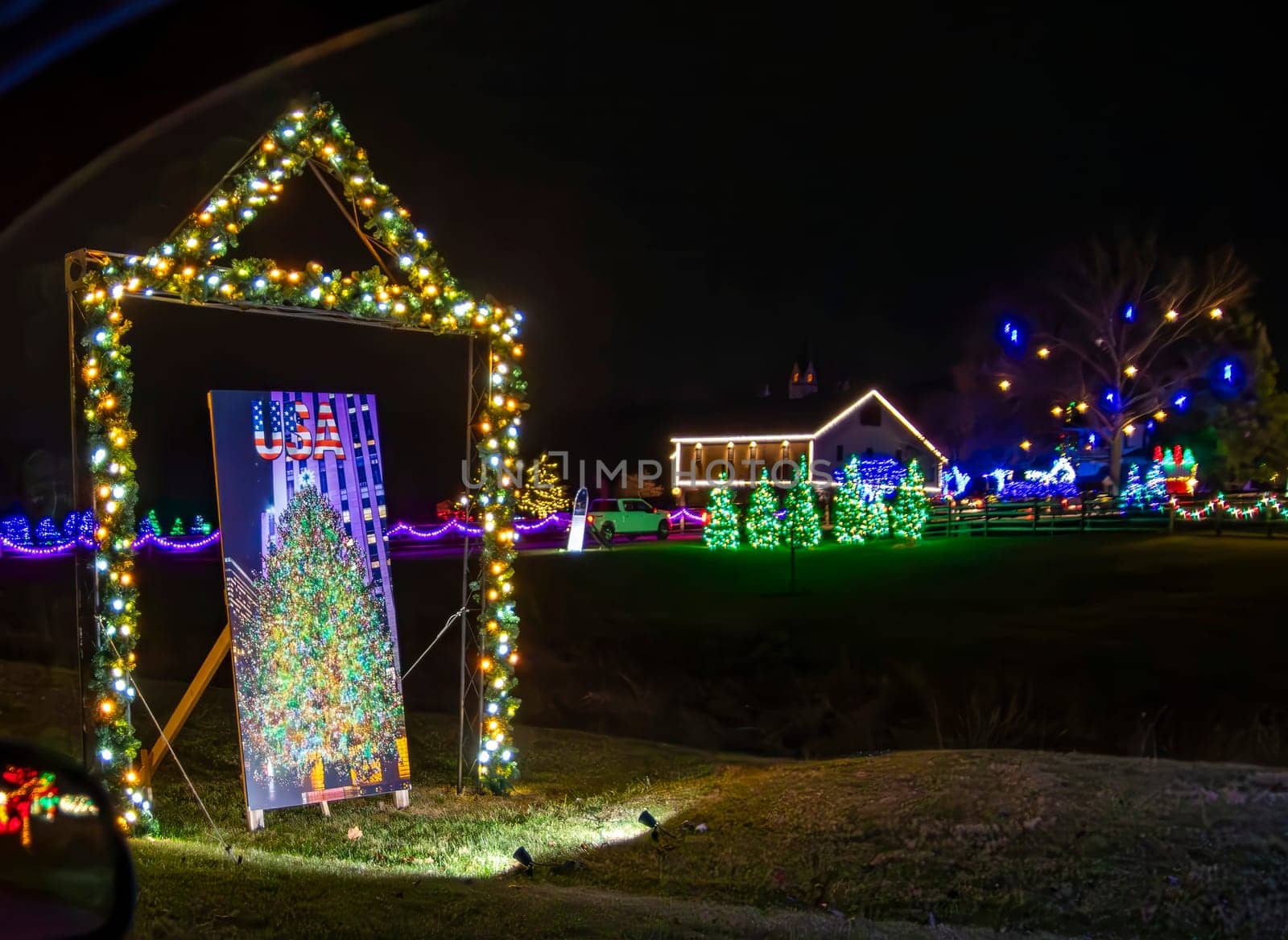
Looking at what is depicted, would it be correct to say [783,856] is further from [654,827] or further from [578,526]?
[578,526]

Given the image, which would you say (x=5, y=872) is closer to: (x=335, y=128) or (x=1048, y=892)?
(x=1048, y=892)

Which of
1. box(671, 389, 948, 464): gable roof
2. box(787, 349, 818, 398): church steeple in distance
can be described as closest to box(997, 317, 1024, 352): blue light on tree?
box(671, 389, 948, 464): gable roof

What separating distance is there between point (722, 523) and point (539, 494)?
1597 cm

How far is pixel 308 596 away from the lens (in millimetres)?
8312

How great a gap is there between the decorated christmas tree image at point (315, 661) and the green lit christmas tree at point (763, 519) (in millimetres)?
27599

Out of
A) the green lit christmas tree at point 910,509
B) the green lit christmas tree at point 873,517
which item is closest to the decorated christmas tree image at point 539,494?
the green lit christmas tree at point 873,517

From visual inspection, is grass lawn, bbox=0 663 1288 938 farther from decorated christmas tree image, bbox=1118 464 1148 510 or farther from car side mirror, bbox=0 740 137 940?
decorated christmas tree image, bbox=1118 464 1148 510

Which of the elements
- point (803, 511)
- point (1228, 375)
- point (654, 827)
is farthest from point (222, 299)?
point (1228, 375)

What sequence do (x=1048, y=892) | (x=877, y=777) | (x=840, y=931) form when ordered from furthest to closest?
(x=877, y=777) < (x=1048, y=892) < (x=840, y=931)

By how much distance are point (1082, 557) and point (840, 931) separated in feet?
86.7

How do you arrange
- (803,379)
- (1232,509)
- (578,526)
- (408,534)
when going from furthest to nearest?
(803,379) < (408,534) < (1232,509) < (578,526)

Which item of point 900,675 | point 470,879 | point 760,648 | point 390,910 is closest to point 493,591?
point 470,879

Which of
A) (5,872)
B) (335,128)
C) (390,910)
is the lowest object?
(390,910)

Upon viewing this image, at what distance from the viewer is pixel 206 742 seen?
11359 mm
